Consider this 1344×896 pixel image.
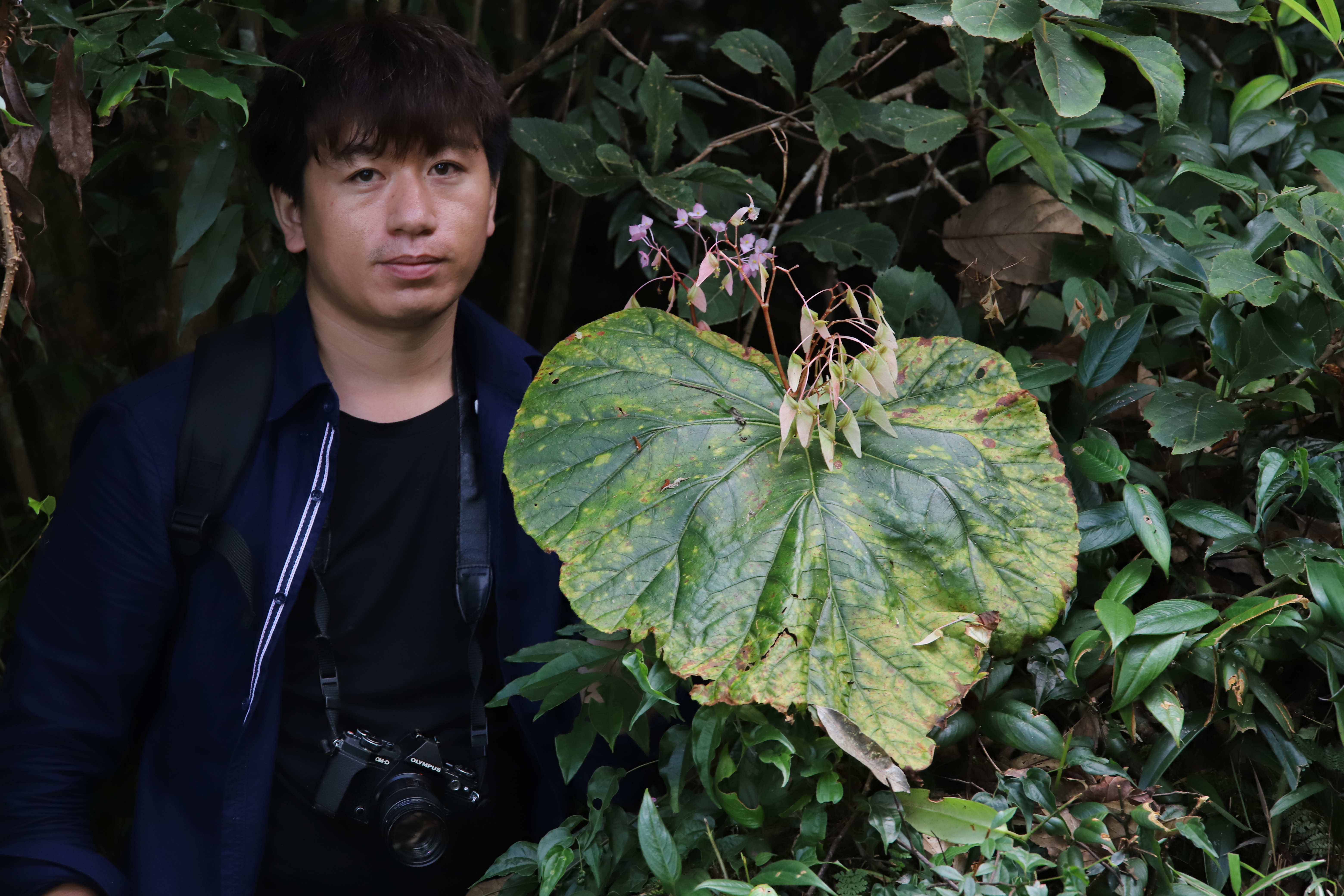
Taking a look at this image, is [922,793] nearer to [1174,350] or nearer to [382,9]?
[1174,350]

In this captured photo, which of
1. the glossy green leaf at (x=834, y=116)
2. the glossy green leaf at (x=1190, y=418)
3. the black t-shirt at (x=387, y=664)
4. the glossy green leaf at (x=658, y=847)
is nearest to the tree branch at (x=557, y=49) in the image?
the glossy green leaf at (x=834, y=116)

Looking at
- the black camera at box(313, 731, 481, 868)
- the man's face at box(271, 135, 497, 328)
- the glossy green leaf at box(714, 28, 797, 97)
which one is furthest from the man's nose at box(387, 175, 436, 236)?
the black camera at box(313, 731, 481, 868)

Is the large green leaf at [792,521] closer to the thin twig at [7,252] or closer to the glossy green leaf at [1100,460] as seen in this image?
the glossy green leaf at [1100,460]

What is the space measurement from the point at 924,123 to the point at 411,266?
32.1 inches

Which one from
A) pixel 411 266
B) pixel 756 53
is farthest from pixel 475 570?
pixel 756 53

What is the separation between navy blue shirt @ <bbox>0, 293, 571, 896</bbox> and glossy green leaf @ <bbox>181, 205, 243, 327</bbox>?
0.23 meters

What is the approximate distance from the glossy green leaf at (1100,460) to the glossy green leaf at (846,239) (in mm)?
586

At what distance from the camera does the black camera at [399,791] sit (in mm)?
1476

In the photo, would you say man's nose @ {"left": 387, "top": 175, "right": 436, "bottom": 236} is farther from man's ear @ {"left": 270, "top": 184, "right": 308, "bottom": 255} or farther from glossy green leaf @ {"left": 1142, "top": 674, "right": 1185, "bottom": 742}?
glossy green leaf @ {"left": 1142, "top": 674, "right": 1185, "bottom": 742}

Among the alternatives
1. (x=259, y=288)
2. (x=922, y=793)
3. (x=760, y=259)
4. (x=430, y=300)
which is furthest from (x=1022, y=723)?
(x=259, y=288)

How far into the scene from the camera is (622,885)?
1.12 m

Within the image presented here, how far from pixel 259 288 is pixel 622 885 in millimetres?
1315

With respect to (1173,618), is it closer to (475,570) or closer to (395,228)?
(475,570)

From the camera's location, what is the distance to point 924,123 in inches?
65.8
